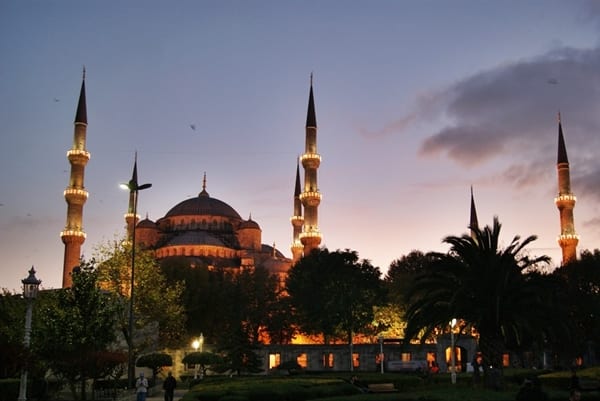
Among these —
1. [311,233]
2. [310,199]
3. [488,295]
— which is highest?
[310,199]

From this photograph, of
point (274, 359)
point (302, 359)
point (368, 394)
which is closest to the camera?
point (368, 394)

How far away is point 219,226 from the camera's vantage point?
4122 inches

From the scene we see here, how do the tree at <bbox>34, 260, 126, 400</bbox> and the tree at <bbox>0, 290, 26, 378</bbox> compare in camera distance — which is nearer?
the tree at <bbox>0, 290, 26, 378</bbox>

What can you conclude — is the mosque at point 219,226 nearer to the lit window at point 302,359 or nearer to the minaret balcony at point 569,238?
the minaret balcony at point 569,238

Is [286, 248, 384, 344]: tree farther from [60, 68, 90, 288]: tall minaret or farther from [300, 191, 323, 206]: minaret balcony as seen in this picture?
[60, 68, 90, 288]: tall minaret

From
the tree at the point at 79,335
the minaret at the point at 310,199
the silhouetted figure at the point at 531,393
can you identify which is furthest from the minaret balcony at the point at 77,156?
the silhouetted figure at the point at 531,393

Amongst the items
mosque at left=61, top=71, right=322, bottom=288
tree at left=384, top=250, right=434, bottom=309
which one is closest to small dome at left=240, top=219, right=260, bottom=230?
mosque at left=61, top=71, right=322, bottom=288

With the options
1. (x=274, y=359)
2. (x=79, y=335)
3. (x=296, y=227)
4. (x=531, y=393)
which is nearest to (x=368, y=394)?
(x=531, y=393)

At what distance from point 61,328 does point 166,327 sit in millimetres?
22166

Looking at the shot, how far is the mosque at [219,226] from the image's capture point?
68.9m

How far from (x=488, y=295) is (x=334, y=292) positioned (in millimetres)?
36534

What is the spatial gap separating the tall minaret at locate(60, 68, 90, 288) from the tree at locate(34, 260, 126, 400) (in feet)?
136

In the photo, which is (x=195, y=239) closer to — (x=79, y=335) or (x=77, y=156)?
(x=77, y=156)

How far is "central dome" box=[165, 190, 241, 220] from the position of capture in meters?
105
